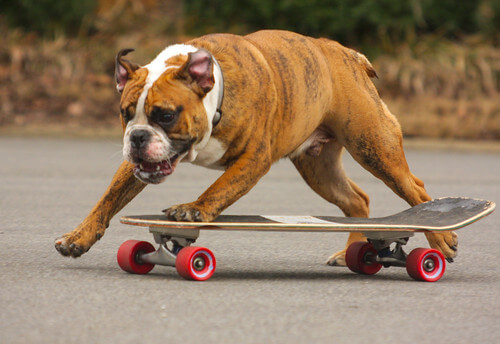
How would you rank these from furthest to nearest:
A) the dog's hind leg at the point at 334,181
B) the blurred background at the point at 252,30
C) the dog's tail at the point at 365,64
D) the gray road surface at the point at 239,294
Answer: the blurred background at the point at 252,30
the dog's hind leg at the point at 334,181
the dog's tail at the point at 365,64
the gray road surface at the point at 239,294

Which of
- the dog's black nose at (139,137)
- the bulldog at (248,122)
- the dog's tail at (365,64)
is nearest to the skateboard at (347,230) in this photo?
the bulldog at (248,122)

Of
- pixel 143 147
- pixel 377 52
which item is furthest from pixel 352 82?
pixel 377 52

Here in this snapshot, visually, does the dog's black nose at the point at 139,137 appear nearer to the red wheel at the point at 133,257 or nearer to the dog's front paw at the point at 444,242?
the red wheel at the point at 133,257

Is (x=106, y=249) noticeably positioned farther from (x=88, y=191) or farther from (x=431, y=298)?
(x=88, y=191)

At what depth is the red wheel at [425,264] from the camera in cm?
539

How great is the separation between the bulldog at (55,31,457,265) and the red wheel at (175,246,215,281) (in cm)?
19

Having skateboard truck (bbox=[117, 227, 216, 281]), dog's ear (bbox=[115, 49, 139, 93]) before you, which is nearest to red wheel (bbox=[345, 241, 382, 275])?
skateboard truck (bbox=[117, 227, 216, 281])

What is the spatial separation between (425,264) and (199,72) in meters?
1.69

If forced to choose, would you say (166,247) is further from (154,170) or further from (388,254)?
(388,254)

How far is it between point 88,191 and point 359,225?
202 inches

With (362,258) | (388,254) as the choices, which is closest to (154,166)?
(362,258)

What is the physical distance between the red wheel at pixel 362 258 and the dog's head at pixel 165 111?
120 centimetres

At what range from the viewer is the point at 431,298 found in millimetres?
4922

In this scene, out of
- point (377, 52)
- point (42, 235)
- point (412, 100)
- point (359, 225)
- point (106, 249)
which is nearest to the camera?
point (359, 225)
